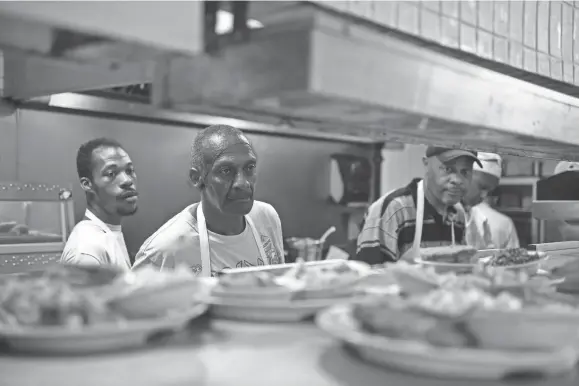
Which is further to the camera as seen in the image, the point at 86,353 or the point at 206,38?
the point at 206,38

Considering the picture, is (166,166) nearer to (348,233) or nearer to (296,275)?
(348,233)

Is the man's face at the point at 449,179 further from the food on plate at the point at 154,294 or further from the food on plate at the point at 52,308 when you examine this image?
the food on plate at the point at 52,308

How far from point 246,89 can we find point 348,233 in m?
3.84

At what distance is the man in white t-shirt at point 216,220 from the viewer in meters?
2.39

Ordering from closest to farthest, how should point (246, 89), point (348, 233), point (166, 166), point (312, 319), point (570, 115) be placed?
point (246, 89) → point (312, 319) → point (570, 115) → point (166, 166) → point (348, 233)

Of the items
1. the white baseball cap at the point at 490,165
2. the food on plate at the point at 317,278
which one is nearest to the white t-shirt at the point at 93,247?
the food on plate at the point at 317,278

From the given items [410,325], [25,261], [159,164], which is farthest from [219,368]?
[159,164]

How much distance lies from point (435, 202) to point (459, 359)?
8.40ft

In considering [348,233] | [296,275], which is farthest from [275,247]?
[348,233]

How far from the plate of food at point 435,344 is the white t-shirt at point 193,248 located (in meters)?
1.49

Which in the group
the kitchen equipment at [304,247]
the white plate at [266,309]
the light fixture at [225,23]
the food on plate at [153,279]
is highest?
the light fixture at [225,23]

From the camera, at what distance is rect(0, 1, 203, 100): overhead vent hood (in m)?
0.78

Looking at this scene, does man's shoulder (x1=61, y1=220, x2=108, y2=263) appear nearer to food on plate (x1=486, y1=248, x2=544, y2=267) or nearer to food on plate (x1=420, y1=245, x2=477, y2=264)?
food on plate (x1=420, y1=245, x2=477, y2=264)

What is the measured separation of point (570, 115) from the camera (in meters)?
1.58
